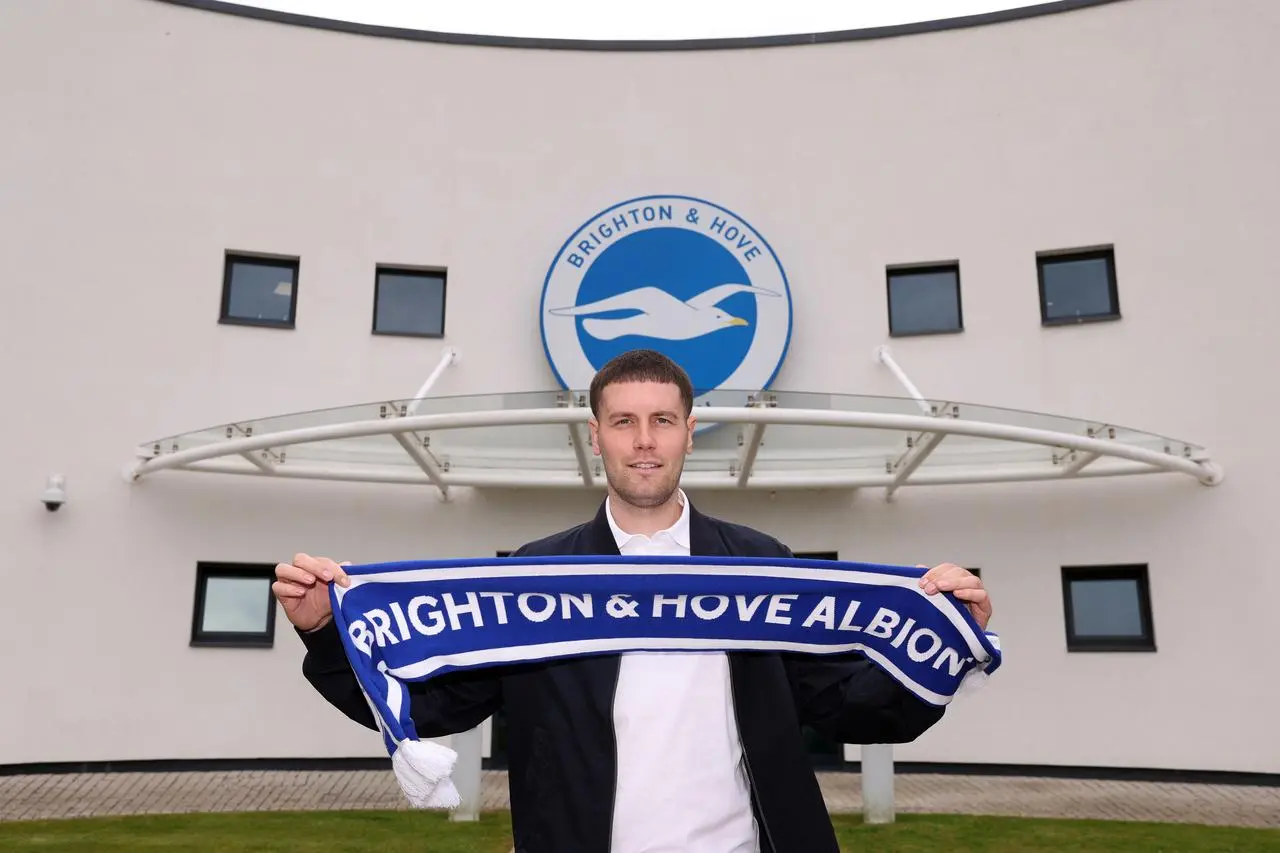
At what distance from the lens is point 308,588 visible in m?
2.36

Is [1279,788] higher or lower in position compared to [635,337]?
lower

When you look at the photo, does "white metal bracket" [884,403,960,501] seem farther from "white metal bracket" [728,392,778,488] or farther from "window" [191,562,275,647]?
"window" [191,562,275,647]

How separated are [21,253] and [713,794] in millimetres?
11137

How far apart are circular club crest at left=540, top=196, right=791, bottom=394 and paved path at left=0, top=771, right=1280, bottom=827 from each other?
4.51 metres

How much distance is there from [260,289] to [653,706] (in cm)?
1030

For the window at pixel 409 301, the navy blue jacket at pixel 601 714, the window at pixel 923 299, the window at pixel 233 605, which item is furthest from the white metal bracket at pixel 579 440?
the navy blue jacket at pixel 601 714

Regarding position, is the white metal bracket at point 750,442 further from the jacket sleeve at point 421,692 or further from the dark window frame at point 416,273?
the jacket sleeve at point 421,692

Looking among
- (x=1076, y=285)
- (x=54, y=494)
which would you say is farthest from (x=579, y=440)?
(x=1076, y=285)

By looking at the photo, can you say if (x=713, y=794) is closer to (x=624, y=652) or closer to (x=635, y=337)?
(x=624, y=652)

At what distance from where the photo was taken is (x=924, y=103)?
37.7 ft

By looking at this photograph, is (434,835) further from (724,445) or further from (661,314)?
(661,314)

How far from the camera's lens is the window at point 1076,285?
10.8 meters

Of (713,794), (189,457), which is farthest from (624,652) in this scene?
(189,457)

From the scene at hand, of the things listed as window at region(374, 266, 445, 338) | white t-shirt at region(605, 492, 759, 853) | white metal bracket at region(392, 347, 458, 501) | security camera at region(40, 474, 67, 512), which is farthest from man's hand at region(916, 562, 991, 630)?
security camera at region(40, 474, 67, 512)
